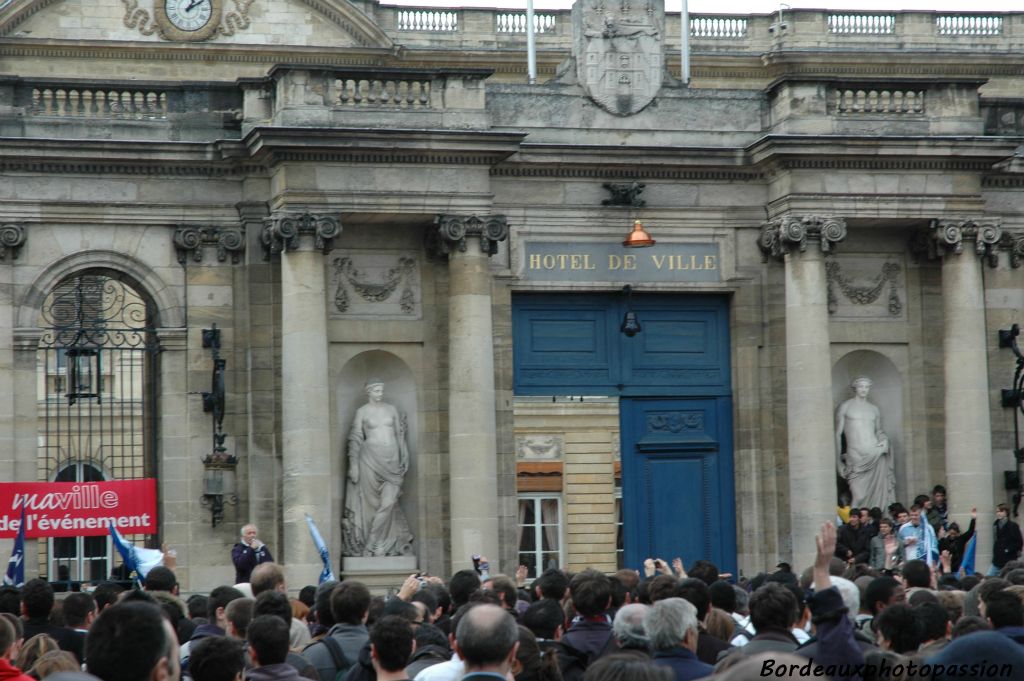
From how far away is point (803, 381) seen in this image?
25.5 m

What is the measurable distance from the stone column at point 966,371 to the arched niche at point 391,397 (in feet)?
23.8

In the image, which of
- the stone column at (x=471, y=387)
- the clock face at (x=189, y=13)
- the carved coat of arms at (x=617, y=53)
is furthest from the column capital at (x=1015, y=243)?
the clock face at (x=189, y=13)

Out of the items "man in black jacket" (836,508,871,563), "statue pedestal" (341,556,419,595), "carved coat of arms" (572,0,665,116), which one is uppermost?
"carved coat of arms" (572,0,665,116)

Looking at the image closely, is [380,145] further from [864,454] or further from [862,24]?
[862,24]

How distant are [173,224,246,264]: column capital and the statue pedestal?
4272 millimetres

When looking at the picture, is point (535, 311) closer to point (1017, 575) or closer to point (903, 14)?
point (1017, 575)

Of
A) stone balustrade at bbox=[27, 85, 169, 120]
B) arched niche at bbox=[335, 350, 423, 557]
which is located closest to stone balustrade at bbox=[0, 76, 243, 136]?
stone balustrade at bbox=[27, 85, 169, 120]

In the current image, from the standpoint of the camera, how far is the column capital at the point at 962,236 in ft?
85.3

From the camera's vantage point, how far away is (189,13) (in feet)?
123

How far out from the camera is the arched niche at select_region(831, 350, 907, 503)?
26.8 meters

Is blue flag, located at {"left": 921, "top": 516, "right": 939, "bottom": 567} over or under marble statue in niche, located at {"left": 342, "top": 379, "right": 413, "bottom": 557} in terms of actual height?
under

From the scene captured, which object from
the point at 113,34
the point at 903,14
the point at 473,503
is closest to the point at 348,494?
the point at 473,503

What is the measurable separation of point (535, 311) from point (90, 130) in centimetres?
638

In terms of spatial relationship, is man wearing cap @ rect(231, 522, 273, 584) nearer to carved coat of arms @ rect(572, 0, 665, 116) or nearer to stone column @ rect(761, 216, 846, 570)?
stone column @ rect(761, 216, 846, 570)
